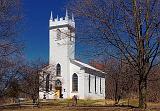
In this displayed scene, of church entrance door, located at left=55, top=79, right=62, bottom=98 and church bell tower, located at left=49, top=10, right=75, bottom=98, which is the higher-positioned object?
church bell tower, located at left=49, top=10, right=75, bottom=98

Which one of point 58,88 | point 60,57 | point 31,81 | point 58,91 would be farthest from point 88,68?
point 31,81

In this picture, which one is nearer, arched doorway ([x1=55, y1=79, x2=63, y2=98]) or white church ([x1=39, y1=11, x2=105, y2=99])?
white church ([x1=39, y1=11, x2=105, y2=99])

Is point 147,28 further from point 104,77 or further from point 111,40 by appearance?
point 104,77

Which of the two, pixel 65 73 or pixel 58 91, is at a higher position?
pixel 65 73

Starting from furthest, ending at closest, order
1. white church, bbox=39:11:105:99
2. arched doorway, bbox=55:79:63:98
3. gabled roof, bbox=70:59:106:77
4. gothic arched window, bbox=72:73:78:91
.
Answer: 1. gabled roof, bbox=70:59:106:77
2. gothic arched window, bbox=72:73:78:91
3. arched doorway, bbox=55:79:63:98
4. white church, bbox=39:11:105:99

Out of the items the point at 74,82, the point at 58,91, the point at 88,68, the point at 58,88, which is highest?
the point at 88,68

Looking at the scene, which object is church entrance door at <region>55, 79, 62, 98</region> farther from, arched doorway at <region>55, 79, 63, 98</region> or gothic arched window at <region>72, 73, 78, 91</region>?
gothic arched window at <region>72, 73, 78, 91</region>

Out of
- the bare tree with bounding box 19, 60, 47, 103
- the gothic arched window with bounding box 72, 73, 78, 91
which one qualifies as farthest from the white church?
the bare tree with bounding box 19, 60, 47, 103

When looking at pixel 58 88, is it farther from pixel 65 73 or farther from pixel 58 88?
pixel 65 73

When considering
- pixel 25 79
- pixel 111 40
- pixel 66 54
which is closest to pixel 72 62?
pixel 66 54

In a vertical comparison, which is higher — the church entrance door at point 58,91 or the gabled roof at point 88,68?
the gabled roof at point 88,68

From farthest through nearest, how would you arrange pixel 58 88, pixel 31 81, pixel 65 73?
pixel 65 73
pixel 58 88
pixel 31 81

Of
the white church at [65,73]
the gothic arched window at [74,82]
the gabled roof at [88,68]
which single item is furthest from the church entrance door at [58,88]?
the gabled roof at [88,68]

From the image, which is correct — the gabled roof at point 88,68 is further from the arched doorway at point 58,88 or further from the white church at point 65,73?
the arched doorway at point 58,88
